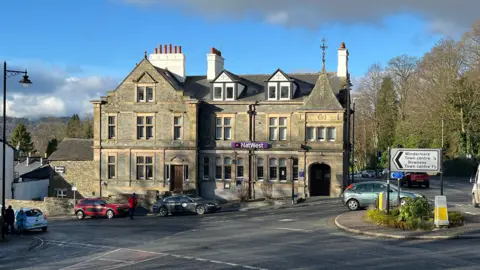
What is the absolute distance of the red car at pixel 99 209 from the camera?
121 ft

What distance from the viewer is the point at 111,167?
46.7 m

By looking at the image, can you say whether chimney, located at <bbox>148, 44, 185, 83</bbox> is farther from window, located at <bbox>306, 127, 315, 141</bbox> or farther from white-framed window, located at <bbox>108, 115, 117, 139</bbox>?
window, located at <bbox>306, 127, 315, 141</bbox>

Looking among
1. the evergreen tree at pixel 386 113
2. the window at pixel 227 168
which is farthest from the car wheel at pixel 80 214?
the evergreen tree at pixel 386 113

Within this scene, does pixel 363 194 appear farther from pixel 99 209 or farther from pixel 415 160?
pixel 99 209

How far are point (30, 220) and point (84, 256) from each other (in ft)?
37.5

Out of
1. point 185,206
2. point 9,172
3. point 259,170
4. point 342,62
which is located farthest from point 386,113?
point 9,172

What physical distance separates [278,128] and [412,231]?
23.8 m

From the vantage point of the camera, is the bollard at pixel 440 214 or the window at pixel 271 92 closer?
the bollard at pixel 440 214

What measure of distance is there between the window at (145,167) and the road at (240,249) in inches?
688

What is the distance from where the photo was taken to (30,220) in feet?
95.2

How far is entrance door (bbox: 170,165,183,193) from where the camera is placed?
45312mm

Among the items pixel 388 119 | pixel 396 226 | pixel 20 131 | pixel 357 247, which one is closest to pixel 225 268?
pixel 357 247

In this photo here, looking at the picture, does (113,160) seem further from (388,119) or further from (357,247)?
(388,119)

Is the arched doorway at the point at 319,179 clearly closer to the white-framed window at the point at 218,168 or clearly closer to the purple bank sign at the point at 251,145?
the purple bank sign at the point at 251,145
